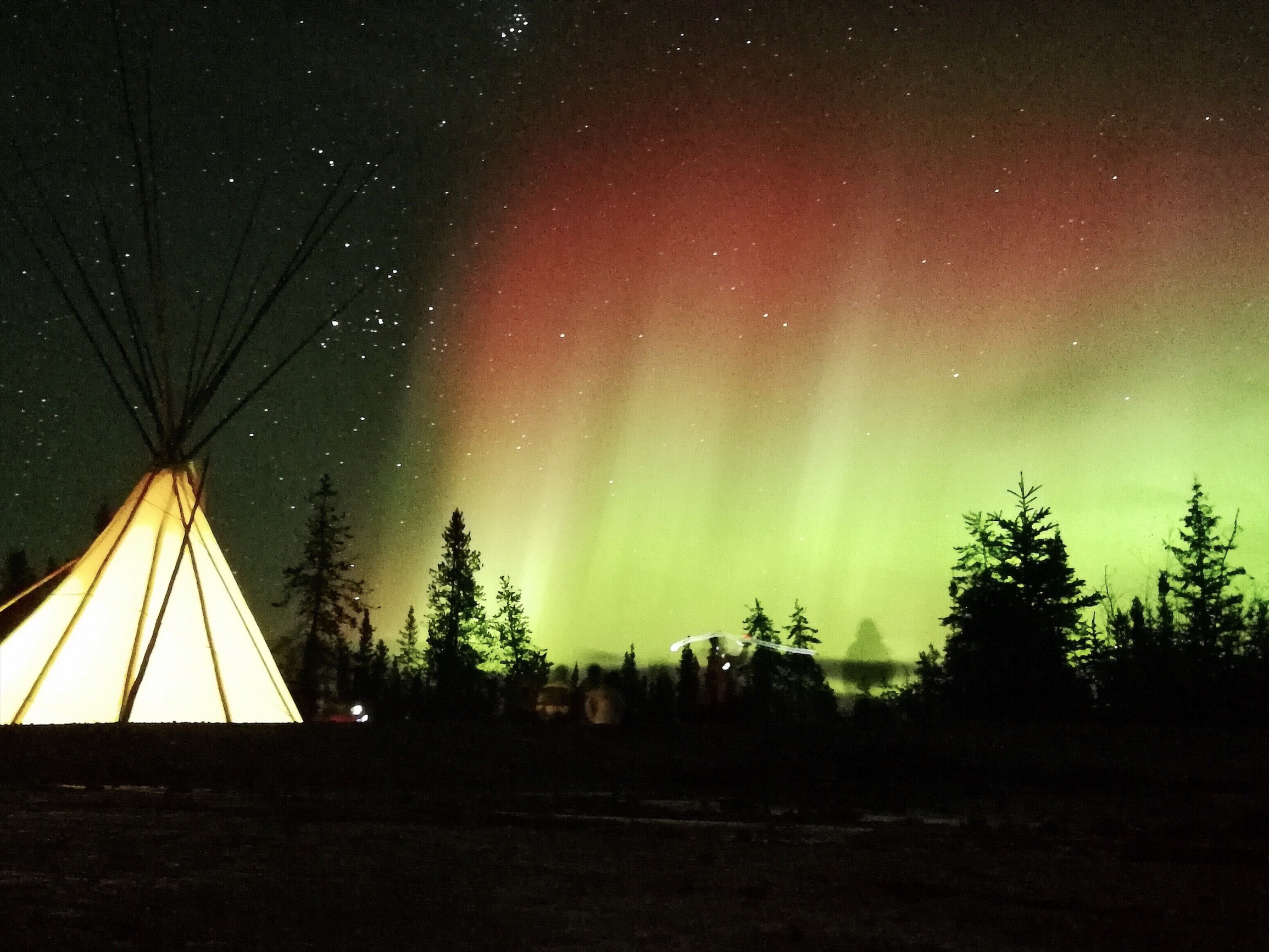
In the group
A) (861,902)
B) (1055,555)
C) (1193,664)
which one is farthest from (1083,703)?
(1055,555)

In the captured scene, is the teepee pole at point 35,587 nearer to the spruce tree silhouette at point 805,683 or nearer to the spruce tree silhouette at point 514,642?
the spruce tree silhouette at point 805,683

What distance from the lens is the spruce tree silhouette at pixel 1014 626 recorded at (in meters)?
14.8

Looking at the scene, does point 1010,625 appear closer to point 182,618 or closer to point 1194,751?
point 182,618

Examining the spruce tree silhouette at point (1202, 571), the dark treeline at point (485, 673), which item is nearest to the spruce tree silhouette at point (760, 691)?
the dark treeline at point (485, 673)

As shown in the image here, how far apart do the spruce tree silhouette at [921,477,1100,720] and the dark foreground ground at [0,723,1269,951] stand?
4970 millimetres

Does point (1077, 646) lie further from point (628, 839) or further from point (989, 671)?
point (628, 839)

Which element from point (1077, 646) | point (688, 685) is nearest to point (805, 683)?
point (1077, 646)

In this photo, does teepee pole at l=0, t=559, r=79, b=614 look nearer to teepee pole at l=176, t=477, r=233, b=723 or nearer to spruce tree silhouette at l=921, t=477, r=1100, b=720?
teepee pole at l=176, t=477, r=233, b=723

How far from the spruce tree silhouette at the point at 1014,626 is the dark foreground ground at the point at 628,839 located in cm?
497

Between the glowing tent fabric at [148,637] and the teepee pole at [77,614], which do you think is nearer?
the teepee pole at [77,614]

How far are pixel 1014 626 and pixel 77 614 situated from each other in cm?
1929

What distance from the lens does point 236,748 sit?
23.7ft

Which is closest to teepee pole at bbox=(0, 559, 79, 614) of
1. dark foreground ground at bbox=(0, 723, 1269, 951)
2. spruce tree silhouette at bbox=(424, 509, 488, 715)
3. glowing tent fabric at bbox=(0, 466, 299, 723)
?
glowing tent fabric at bbox=(0, 466, 299, 723)

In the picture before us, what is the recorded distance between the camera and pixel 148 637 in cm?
1312
